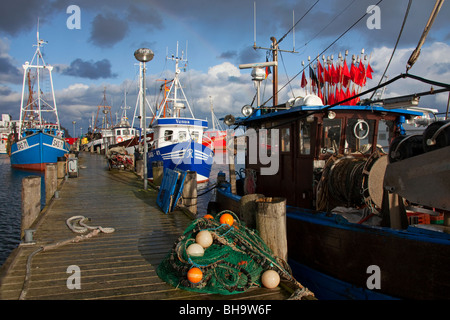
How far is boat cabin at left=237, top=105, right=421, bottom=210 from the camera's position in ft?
21.9

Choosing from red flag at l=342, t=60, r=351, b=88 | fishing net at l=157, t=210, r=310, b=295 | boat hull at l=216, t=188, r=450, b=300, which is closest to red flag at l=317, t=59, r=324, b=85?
red flag at l=342, t=60, r=351, b=88

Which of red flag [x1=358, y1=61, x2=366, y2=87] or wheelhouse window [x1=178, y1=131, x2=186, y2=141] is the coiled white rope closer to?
red flag [x1=358, y1=61, x2=366, y2=87]

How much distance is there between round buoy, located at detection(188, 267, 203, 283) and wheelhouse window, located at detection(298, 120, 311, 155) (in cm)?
436

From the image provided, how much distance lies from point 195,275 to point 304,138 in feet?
15.2

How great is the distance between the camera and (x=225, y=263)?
4.03m

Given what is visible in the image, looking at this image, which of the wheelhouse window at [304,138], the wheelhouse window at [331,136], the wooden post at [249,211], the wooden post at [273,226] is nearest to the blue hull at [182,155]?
the wheelhouse window at [304,138]

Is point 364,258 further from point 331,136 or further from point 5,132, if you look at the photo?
point 5,132

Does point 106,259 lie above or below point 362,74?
below

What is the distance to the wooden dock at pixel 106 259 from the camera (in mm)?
3799

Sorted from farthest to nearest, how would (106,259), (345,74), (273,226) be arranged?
(345,74) → (106,259) → (273,226)

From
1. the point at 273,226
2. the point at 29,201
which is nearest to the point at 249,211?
the point at 273,226
